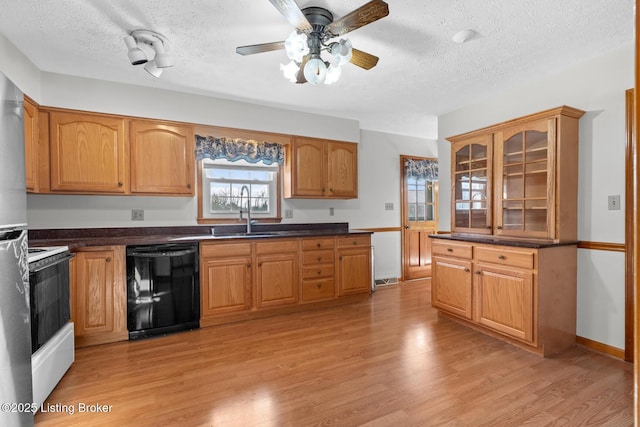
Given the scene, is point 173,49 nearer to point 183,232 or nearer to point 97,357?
point 183,232

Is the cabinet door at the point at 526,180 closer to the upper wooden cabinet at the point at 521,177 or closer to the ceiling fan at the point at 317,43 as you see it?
the upper wooden cabinet at the point at 521,177

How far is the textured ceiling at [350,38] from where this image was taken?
2.00 metres

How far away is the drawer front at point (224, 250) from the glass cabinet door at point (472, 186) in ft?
7.85

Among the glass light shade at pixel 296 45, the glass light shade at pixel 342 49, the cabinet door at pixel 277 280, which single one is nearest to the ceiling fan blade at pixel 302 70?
the glass light shade at pixel 296 45

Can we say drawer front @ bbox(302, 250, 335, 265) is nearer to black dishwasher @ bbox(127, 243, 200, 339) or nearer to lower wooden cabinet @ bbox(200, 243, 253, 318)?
lower wooden cabinet @ bbox(200, 243, 253, 318)

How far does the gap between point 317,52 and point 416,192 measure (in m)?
3.88

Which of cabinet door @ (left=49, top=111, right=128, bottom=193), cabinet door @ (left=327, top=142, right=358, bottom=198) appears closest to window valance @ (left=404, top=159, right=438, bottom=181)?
cabinet door @ (left=327, top=142, right=358, bottom=198)

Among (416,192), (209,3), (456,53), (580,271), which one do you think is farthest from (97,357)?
(416,192)

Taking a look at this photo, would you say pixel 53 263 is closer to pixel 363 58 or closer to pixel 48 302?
pixel 48 302

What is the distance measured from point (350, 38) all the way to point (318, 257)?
2.36m

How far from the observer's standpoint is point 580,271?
272cm

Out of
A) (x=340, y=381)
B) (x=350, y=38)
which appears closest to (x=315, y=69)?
(x=350, y=38)

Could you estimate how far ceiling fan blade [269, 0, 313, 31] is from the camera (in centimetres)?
158

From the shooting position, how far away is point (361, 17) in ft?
5.65
